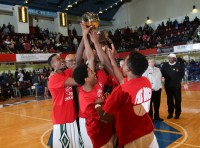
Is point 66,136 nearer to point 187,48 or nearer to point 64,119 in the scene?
point 64,119

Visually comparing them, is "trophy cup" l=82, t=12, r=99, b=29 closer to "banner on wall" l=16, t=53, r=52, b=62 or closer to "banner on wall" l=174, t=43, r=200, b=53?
"banner on wall" l=16, t=53, r=52, b=62

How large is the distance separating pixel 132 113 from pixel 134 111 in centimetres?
2

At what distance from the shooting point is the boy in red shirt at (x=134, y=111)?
6.18ft

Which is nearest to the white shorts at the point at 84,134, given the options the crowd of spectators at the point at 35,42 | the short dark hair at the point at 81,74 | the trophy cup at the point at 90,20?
the short dark hair at the point at 81,74

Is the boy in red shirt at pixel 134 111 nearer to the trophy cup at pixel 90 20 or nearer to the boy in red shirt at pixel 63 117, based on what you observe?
the trophy cup at pixel 90 20

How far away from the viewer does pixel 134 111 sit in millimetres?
1895

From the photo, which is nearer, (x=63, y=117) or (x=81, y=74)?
(x=81, y=74)

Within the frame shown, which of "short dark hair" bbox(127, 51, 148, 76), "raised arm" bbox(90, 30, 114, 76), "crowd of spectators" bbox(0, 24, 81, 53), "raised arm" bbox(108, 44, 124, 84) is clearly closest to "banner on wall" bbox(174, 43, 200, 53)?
"crowd of spectators" bbox(0, 24, 81, 53)

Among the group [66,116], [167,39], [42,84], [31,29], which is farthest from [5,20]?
[66,116]

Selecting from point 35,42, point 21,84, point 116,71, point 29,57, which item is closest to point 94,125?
point 116,71

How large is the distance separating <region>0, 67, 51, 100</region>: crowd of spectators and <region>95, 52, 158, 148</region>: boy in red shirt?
44.2 ft

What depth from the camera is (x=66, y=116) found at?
9.86 feet

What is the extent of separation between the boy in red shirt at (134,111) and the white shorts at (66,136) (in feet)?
3.87

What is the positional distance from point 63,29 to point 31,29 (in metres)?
3.40
